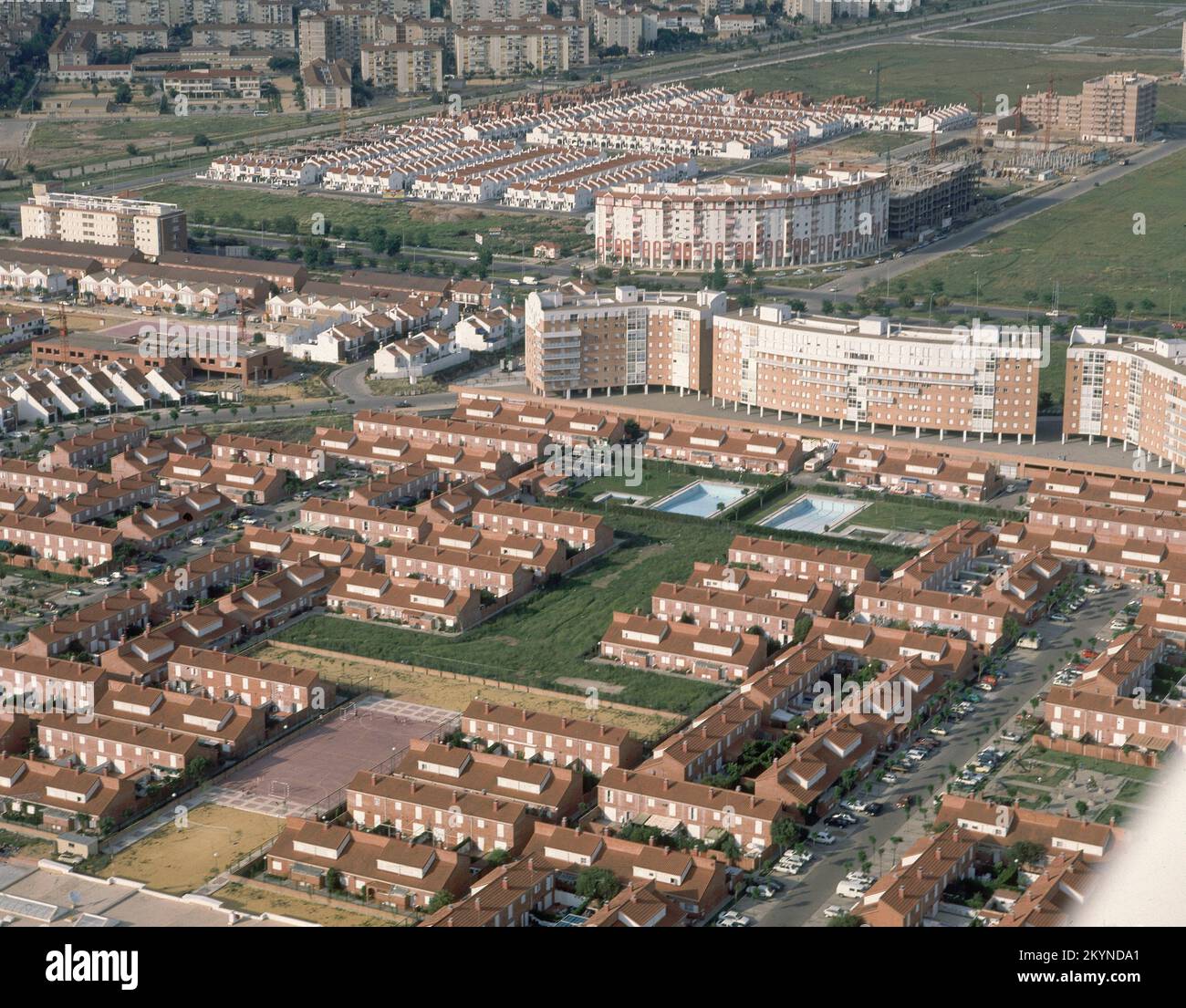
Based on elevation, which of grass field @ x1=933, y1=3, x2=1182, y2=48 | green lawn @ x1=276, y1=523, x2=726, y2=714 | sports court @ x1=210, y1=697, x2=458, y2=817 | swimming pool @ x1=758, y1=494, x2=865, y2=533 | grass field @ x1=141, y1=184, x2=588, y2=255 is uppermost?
grass field @ x1=933, y1=3, x2=1182, y2=48

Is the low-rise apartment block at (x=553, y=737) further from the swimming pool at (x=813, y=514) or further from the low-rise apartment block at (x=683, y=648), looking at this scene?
the swimming pool at (x=813, y=514)

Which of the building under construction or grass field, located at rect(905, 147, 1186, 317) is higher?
the building under construction

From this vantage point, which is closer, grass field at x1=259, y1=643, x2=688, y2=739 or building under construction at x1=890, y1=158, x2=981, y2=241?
grass field at x1=259, y1=643, x2=688, y2=739

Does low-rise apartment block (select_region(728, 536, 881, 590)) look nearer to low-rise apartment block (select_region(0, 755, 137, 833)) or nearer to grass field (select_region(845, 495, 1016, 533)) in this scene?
grass field (select_region(845, 495, 1016, 533))

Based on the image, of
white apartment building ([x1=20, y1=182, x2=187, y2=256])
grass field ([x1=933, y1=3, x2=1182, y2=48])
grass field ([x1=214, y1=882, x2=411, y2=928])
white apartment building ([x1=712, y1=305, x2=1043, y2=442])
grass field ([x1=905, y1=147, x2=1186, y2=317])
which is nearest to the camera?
grass field ([x1=214, y1=882, x2=411, y2=928])

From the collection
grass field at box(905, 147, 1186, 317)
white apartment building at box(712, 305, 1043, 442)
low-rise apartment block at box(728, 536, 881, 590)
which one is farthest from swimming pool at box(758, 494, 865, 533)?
grass field at box(905, 147, 1186, 317)

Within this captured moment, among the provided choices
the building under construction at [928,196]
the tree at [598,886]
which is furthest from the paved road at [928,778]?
the building under construction at [928,196]
